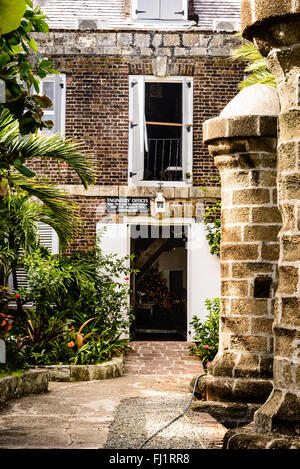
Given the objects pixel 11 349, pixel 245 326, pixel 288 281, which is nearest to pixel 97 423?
pixel 245 326

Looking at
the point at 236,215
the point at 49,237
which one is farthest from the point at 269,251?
the point at 49,237

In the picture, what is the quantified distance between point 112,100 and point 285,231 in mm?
8925

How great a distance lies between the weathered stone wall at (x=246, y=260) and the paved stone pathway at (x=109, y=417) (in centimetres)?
54

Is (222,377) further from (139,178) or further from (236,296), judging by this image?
(139,178)

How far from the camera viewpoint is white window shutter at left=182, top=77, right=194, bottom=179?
38.4ft

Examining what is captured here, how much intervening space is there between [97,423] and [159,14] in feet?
30.4

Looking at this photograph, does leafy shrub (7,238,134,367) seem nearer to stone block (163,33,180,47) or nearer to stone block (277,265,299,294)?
stone block (163,33,180,47)

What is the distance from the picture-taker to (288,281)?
130 inches

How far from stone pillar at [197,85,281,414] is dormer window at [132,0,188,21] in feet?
23.1

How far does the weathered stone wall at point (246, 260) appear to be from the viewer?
5.89 metres

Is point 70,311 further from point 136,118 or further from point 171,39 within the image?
point 171,39

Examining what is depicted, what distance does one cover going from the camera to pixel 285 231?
3332mm

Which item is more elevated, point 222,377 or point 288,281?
point 288,281

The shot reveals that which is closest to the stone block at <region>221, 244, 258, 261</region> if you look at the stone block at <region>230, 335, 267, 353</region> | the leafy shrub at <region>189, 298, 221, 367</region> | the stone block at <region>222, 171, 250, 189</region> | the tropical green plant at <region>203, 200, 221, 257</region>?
the stone block at <region>222, 171, 250, 189</region>
